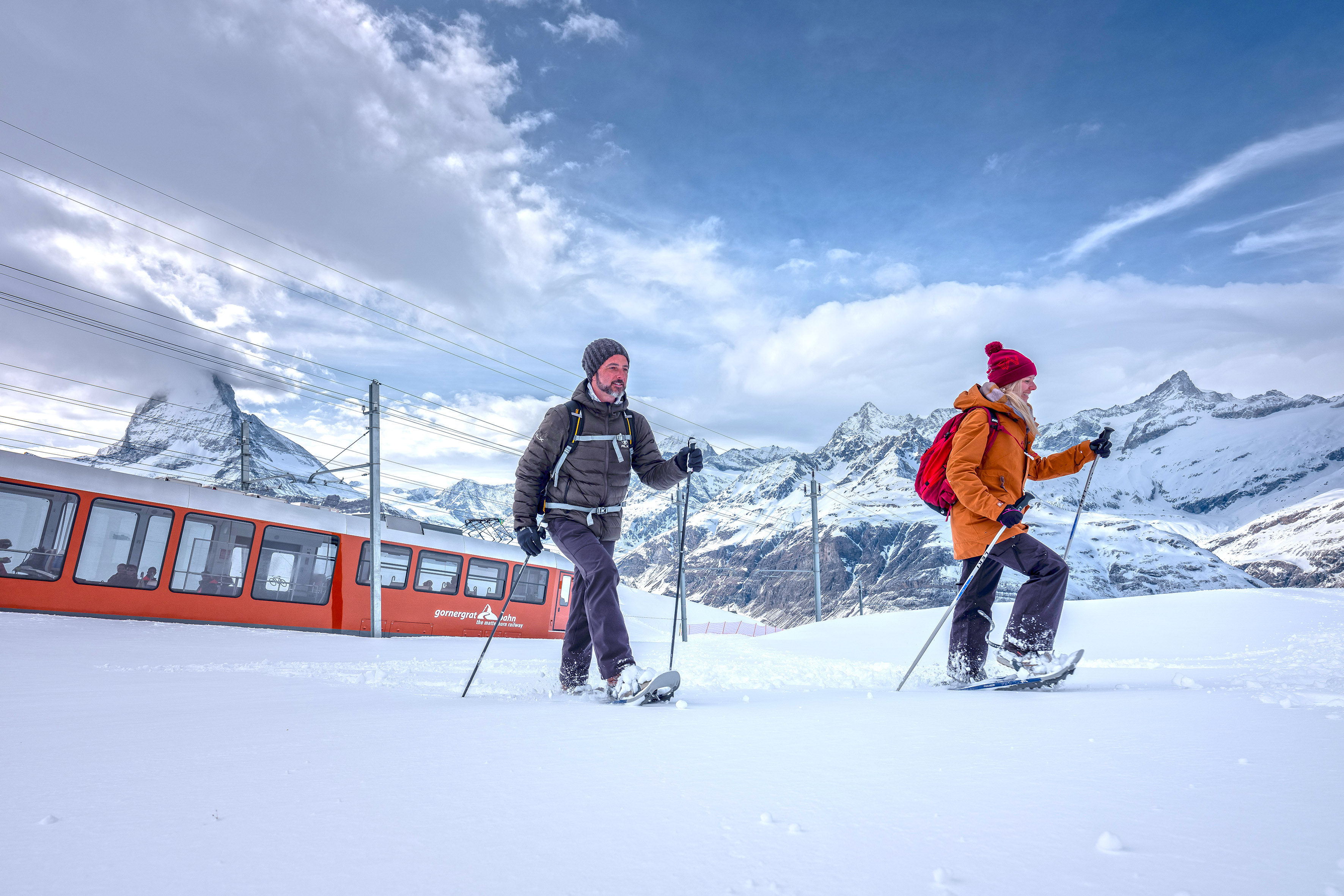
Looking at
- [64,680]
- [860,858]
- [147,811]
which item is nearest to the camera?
[860,858]

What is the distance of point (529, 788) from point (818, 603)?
22.6 m

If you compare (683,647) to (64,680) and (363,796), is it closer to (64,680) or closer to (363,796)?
(64,680)

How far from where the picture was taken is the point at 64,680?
138 inches

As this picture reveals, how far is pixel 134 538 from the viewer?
9898 mm

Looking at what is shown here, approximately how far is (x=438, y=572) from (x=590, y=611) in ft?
40.1

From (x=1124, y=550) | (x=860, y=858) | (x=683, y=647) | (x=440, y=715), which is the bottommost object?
(x=683, y=647)

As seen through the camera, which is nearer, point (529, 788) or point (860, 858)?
point (860, 858)

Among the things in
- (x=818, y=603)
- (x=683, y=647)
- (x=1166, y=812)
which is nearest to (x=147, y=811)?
(x=1166, y=812)

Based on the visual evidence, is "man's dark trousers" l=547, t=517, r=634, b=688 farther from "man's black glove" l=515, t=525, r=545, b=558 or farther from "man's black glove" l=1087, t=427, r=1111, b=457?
"man's black glove" l=1087, t=427, r=1111, b=457

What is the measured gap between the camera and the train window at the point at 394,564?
13555 mm

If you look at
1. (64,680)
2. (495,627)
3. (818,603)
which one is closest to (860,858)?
(495,627)

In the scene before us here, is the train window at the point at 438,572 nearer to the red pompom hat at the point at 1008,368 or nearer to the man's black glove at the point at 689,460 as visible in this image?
the man's black glove at the point at 689,460

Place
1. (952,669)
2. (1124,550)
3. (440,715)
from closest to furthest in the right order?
(440,715), (952,669), (1124,550)

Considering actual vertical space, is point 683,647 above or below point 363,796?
below
